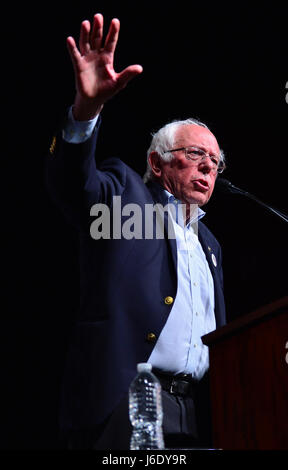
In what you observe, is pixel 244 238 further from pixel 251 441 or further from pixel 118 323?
pixel 251 441

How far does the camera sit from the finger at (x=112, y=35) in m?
1.62

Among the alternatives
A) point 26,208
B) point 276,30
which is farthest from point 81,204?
point 276,30

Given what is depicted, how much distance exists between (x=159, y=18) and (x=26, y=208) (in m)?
1.05

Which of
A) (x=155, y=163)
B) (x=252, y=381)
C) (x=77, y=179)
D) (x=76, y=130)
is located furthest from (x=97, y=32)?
(x=252, y=381)

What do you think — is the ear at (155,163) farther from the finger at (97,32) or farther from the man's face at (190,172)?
the finger at (97,32)

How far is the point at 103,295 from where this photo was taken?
6.21 ft

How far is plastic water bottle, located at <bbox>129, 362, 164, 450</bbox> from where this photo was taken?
1.59 meters

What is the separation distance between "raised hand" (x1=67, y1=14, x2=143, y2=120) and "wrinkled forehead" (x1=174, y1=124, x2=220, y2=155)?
2.39ft

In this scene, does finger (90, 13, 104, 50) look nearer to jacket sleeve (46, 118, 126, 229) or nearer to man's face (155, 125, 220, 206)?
jacket sleeve (46, 118, 126, 229)

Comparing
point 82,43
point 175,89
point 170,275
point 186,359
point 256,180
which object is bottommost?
point 186,359

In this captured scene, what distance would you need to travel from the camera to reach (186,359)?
1912mm

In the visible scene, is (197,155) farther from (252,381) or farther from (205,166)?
(252,381)

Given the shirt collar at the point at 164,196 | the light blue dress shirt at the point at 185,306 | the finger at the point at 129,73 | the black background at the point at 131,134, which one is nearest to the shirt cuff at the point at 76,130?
the light blue dress shirt at the point at 185,306

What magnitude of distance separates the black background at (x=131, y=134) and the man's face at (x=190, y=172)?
62 cm
